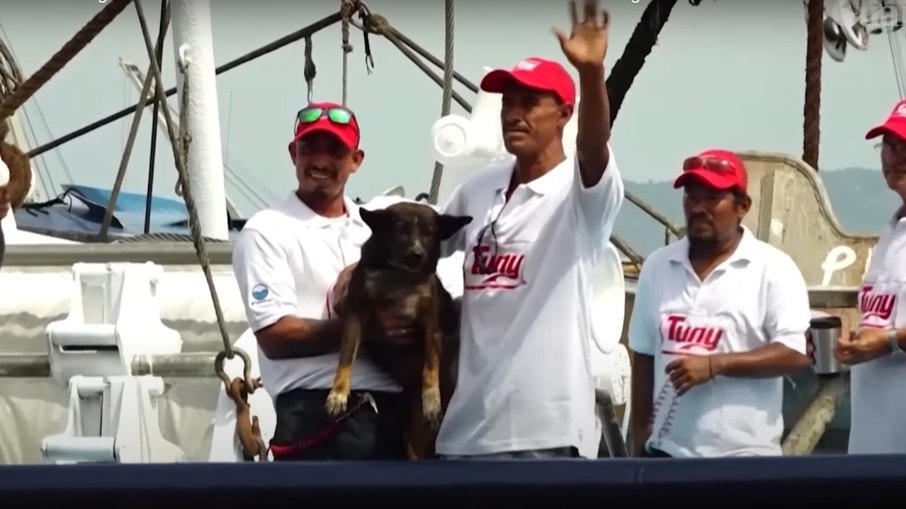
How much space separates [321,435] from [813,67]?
243 centimetres

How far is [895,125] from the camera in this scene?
3643mm

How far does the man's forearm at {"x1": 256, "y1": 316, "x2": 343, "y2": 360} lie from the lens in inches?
135

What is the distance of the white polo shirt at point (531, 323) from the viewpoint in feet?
10.9

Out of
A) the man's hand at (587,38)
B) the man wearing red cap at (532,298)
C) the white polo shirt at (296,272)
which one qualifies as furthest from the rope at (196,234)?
the man's hand at (587,38)

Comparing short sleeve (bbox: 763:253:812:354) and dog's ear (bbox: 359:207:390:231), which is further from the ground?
dog's ear (bbox: 359:207:390:231)

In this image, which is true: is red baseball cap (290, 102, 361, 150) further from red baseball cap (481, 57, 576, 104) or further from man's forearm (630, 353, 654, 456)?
man's forearm (630, 353, 654, 456)

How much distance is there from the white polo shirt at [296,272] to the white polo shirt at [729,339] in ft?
2.16

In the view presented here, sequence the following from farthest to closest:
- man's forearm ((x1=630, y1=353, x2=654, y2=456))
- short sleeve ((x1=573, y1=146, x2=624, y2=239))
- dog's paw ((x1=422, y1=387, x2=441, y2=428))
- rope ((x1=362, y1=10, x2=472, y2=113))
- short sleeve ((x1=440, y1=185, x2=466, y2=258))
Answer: rope ((x1=362, y1=10, x2=472, y2=113))
man's forearm ((x1=630, y1=353, x2=654, y2=456))
short sleeve ((x1=440, y1=185, x2=466, y2=258))
dog's paw ((x1=422, y1=387, x2=441, y2=428))
short sleeve ((x1=573, y1=146, x2=624, y2=239))

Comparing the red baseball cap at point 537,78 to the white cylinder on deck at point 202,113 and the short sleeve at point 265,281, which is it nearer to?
the short sleeve at point 265,281

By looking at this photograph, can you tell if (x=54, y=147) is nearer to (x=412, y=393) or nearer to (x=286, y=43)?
(x=286, y=43)

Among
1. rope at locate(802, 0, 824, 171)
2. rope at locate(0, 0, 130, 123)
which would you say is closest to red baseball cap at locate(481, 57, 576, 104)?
rope at locate(0, 0, 130, 123)

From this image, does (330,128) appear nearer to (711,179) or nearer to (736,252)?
(711,179)

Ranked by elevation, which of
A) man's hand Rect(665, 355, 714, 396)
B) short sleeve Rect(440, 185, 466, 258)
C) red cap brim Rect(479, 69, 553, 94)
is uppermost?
red cap brim Rect(479, 69, 553, 94)

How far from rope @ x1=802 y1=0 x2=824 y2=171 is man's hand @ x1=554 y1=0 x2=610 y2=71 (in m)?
2.00
